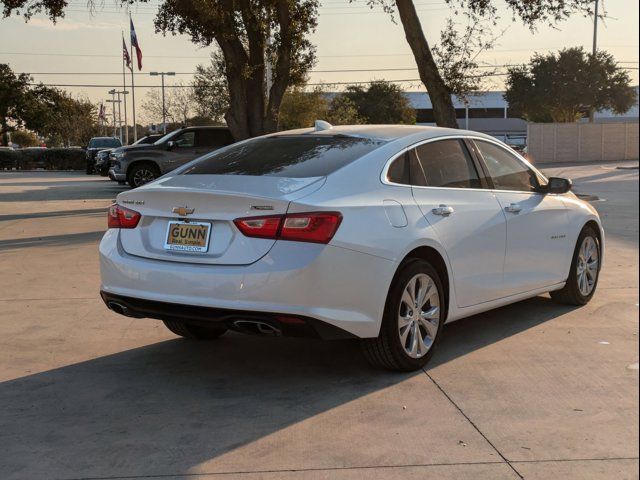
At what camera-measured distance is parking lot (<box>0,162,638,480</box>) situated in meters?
3.96

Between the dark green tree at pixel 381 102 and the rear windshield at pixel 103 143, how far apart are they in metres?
41.0

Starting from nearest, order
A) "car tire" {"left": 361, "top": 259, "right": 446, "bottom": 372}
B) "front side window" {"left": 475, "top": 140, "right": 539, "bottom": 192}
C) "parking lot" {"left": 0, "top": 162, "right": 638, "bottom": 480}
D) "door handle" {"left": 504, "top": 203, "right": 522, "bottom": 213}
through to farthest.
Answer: "parking lot" {"left": 0, "top": 162, "right": 638, "bottom": 480}
"car tire" {"left": 361, "top": 259, "right": 446, "bottom": 372}
"door handle" {"left": 504, "top": 203, "right": 522, "bottom": 213}
"front side window" {"left": 475, "top": 140, "right": 539, "bottom": 192}

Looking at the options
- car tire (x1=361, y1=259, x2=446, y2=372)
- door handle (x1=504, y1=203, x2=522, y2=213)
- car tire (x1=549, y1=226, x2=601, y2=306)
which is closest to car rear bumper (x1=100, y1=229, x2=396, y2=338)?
car tire (x1=361, y1=259, x2=446, y2=372)

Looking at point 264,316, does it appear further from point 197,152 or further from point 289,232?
point 197,152

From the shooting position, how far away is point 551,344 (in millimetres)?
6117

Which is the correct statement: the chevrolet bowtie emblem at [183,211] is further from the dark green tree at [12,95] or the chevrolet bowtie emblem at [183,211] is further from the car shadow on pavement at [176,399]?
the dark green tree at [12,95]

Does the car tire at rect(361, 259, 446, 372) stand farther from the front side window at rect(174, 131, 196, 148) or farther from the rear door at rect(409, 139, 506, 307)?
the front side window at rect(174, 131, 196, 148)

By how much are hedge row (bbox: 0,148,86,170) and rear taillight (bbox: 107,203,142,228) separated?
4440 centimetres

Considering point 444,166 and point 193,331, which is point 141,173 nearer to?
point 193,331

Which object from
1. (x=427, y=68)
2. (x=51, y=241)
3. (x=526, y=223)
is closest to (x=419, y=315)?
(x=526, y=223)

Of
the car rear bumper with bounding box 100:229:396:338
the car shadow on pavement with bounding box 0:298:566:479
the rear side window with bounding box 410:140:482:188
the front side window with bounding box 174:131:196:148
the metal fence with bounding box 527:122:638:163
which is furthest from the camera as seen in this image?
the metal fence with bounding box 527:122:638:163

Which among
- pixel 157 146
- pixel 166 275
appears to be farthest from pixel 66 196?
pixel 166 275

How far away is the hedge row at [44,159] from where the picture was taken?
48375mm

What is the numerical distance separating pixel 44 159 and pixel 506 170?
153 ft
